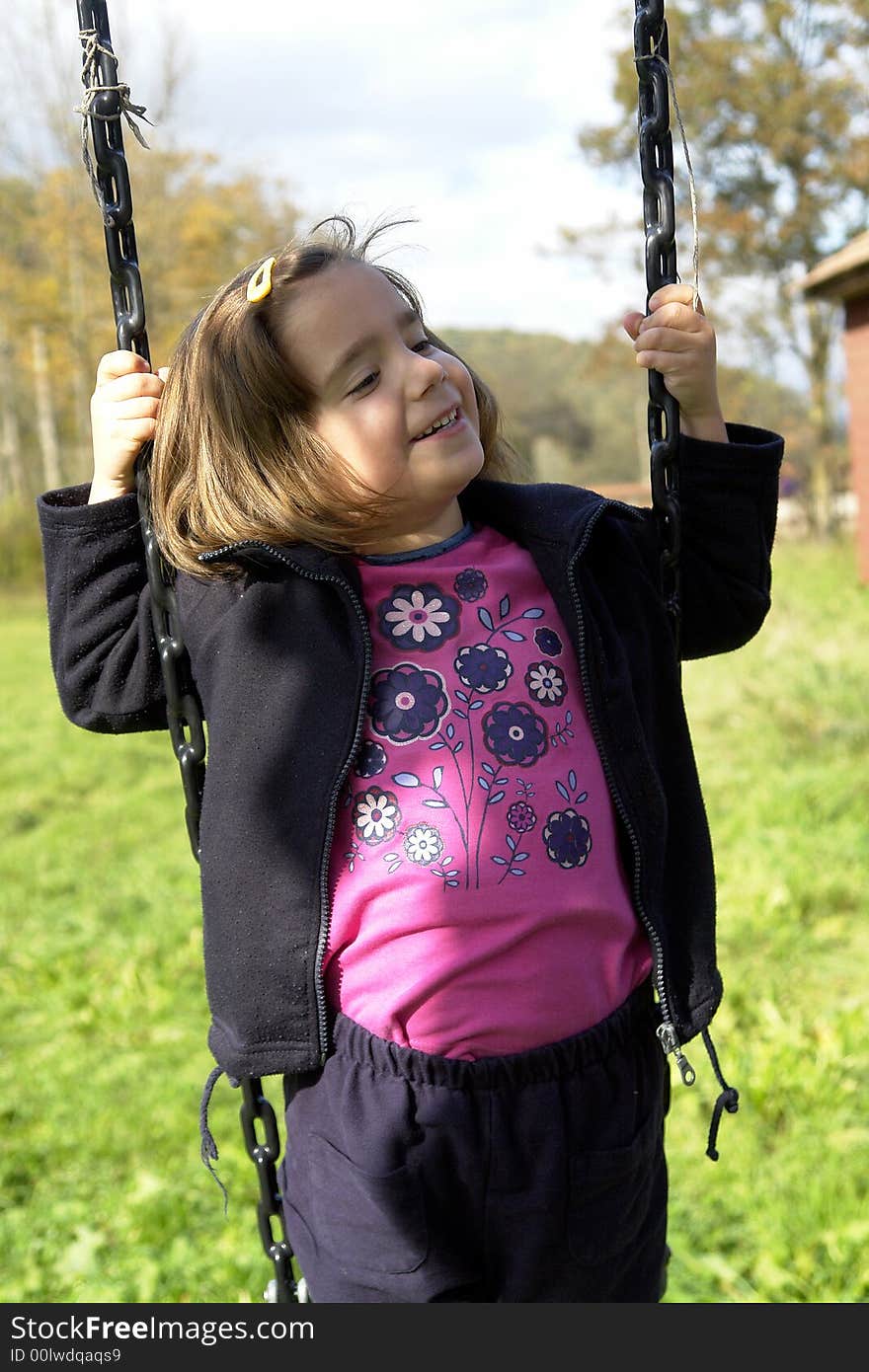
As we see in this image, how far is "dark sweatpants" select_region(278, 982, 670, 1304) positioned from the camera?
150 cm

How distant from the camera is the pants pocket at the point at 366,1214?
1500mm

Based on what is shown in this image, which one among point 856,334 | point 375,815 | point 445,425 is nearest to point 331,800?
point 375,815

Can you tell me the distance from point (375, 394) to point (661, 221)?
17.9 inches

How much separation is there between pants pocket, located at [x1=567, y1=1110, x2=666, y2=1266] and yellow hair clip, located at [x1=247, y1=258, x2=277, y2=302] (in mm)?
1137

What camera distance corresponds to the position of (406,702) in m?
1.59

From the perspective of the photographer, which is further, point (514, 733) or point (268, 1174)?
point (268, 1174)

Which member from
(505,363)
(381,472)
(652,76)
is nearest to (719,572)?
(381,472)

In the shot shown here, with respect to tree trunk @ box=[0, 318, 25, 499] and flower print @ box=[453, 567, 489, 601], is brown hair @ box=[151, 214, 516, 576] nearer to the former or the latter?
flower print @ box=[453, 567, 489, 601]

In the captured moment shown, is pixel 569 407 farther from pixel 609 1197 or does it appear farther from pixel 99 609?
pixel 609 1197

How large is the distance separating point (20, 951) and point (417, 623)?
3863mm

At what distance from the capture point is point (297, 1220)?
167 cm

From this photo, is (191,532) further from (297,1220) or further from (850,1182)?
(850,1182)

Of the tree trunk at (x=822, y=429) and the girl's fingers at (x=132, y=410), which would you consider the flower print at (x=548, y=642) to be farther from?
the tree trunk at (x=822, y=429)

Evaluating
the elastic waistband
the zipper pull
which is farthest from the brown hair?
the zipper pull
